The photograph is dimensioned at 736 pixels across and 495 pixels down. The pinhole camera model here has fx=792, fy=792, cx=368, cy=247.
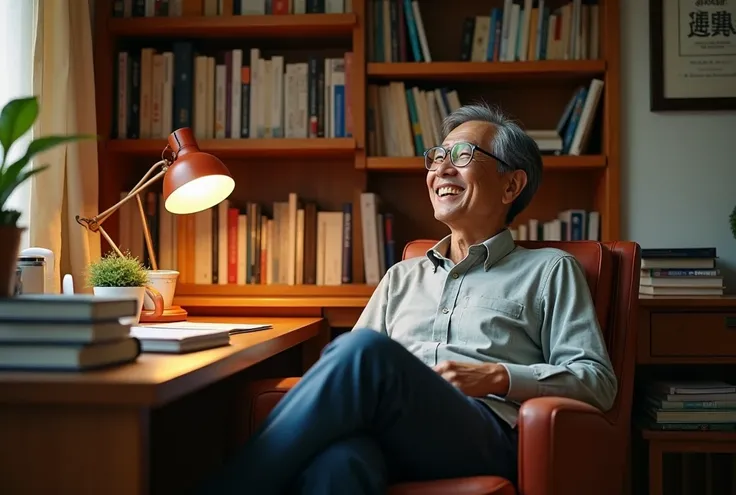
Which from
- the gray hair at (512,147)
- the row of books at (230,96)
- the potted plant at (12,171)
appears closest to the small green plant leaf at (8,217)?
the potted plant at (12,171)

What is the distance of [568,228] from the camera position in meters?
2.51

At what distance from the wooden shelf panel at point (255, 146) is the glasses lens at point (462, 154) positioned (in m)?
0.58

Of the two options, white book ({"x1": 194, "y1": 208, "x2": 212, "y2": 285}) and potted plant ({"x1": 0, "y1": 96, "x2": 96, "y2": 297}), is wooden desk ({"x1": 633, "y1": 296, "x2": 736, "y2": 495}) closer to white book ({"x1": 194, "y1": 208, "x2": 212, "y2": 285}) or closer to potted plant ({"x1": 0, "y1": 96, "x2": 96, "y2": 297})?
white book ({"x1": 194, "y1": 208, "x2": 212, "y2": 285})

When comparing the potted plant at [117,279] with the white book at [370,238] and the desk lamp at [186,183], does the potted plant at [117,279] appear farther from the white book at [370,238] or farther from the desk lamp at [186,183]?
the white book at [370,238]

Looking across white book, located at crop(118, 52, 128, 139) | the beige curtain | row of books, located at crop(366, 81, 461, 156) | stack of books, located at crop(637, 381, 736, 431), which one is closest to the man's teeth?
row of books, located at crop(366, 81, 461, 156)

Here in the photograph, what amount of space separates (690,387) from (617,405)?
58cm

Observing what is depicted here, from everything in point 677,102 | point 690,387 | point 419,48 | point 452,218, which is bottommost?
point 690,387

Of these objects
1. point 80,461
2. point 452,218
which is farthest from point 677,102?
point 80,461

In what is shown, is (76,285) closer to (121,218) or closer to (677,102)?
(121,218)

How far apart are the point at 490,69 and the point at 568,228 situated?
0.56 metres

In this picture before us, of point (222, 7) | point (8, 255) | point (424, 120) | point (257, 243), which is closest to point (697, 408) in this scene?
point (424, 120)

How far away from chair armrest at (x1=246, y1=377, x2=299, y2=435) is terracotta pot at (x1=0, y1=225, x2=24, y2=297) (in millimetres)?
595

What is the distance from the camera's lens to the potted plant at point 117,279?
1.84 m

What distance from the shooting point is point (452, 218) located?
1.90 m
